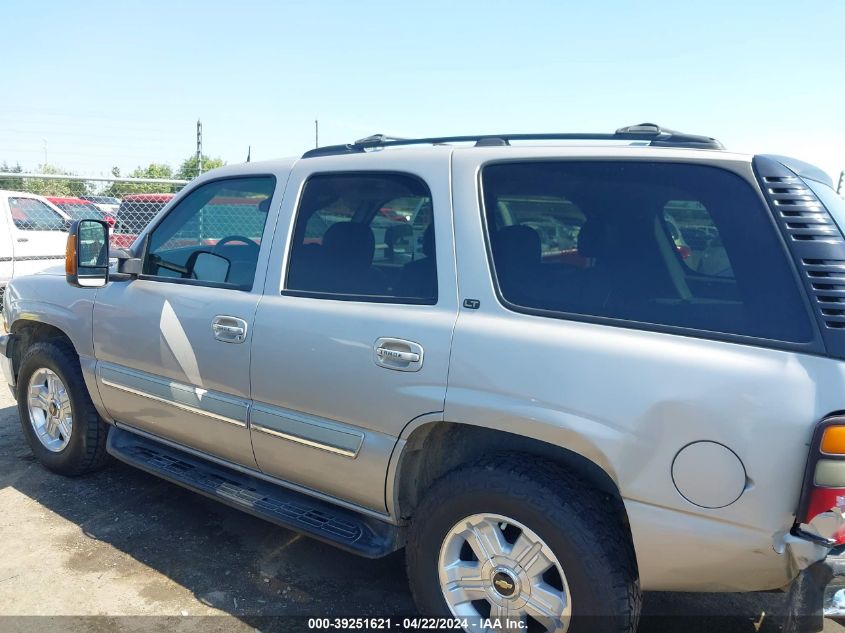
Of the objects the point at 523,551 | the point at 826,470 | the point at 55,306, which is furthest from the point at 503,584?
the point at 55,306

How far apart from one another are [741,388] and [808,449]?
→ 23 cm

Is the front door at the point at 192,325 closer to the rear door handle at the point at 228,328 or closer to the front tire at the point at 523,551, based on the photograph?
the rear door handle at the point at 228,328

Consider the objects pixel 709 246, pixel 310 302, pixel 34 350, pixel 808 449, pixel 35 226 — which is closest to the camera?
pixel 808 449

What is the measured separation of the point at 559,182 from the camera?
8.00 feet

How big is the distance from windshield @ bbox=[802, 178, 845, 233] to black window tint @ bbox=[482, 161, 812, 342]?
0.22m

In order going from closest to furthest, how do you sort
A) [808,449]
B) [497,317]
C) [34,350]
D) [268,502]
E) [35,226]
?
[808,449] < [497,317] < [268,502] < [34,350] < [35,226]

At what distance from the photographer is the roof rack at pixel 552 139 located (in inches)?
90.5

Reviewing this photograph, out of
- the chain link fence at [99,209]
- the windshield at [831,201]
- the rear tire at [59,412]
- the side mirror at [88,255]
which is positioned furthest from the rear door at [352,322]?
the chain link fence at [99,209]

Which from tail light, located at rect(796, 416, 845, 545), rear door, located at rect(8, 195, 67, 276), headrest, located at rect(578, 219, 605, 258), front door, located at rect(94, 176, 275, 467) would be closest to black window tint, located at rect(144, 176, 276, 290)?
front door, located at rect(94, 176, 275, 467)

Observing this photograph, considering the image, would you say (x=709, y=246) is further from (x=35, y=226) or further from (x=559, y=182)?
(x=35, y=226)

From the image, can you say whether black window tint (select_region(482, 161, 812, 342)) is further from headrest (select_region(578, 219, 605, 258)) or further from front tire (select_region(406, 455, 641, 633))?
front tire (select_region(406, 455, 641, 633))

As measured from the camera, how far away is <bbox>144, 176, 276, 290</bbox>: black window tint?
329cm

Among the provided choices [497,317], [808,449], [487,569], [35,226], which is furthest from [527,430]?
[35,226]

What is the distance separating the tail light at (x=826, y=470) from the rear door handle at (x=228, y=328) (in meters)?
2.24
